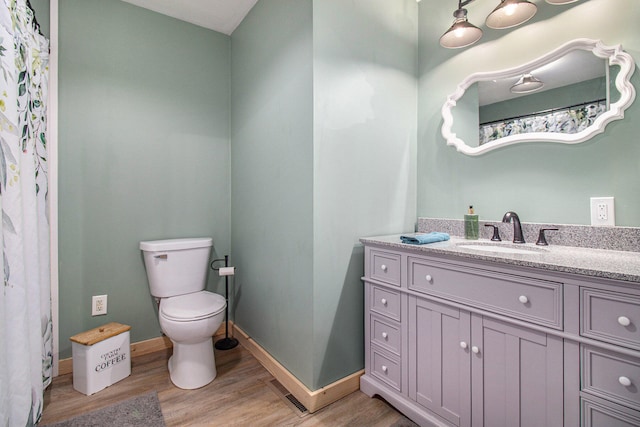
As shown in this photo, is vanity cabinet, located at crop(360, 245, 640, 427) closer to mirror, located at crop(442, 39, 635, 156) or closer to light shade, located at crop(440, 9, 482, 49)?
mirror, located at crop(442, 39, 635, 156)

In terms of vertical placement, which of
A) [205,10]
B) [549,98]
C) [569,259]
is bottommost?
[569,259]

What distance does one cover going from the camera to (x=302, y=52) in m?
1.65

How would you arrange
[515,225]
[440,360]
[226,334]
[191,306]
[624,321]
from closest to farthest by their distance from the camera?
[624,321] → [440,360] → [515,225] → [191,306] → [226,334]

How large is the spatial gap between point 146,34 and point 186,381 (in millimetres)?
2386

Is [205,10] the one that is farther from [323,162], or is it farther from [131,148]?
[323,162]

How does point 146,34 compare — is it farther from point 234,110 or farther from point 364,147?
point 364,147

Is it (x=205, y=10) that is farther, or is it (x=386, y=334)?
(x=205, y=10)

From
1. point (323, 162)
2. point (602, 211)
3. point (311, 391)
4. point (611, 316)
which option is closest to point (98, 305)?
point (311, 391)

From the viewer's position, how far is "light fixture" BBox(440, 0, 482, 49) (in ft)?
5.28

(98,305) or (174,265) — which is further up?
(174,265)

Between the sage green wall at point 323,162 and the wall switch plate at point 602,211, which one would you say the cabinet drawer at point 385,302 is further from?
the wall switch plate at point 602,211

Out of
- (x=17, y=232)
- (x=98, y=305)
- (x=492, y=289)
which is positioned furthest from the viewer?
(x=98, y=305)

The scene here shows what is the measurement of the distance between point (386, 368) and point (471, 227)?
91 cm

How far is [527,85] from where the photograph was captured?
1630mm
